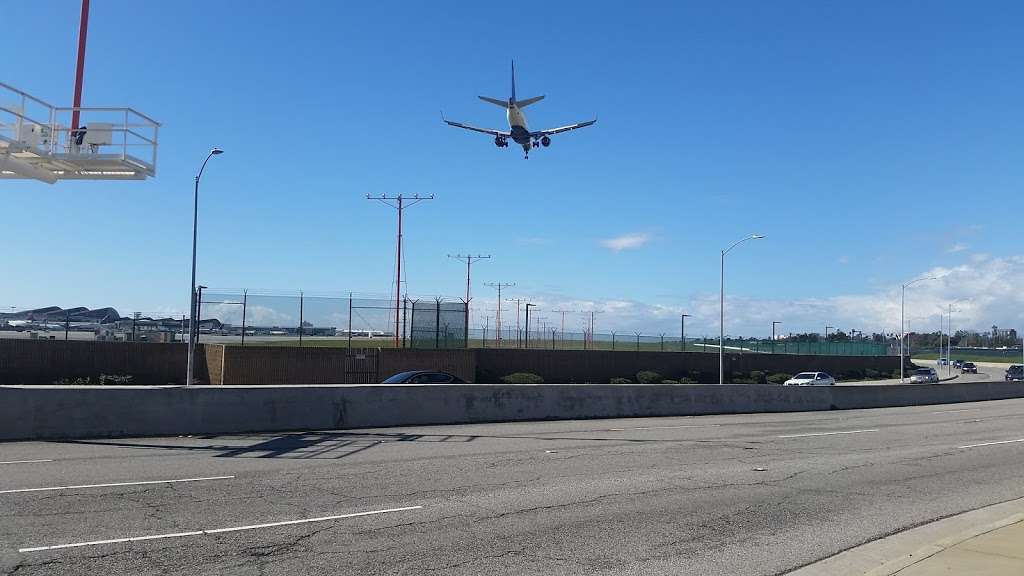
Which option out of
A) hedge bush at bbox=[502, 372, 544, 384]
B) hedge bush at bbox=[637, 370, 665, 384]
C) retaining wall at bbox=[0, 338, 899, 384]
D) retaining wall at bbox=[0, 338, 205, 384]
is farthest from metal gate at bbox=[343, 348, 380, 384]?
hedge bush at bbox=[637, 370, 665, 384]

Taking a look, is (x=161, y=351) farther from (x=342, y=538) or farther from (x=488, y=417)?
(x=342, y=538)

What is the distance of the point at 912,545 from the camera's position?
8.94 metres

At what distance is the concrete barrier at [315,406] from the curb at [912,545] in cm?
1301

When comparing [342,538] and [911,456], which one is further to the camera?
[911,456]

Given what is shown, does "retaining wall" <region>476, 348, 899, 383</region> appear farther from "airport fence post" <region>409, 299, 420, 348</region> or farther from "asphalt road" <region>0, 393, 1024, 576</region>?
"asphalt road" <region>0, 393, 1024, 576</region>

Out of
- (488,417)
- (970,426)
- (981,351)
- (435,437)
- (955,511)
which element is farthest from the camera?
(981,351)

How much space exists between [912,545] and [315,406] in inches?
534

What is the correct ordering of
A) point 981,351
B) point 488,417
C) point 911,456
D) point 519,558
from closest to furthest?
point 519,558 < point 911,456 < point 488,417 < point 981,351

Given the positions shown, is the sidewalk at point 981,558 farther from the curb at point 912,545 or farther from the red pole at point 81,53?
the red pole at point 81,53

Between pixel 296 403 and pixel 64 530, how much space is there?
10553 millimetres

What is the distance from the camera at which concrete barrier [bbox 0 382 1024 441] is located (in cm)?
1644

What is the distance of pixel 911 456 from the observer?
1691cm

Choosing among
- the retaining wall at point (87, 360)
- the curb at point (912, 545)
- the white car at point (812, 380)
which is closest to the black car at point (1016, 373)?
the white car at point (812, 380)

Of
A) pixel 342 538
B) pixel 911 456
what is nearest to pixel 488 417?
pixel 911 456
